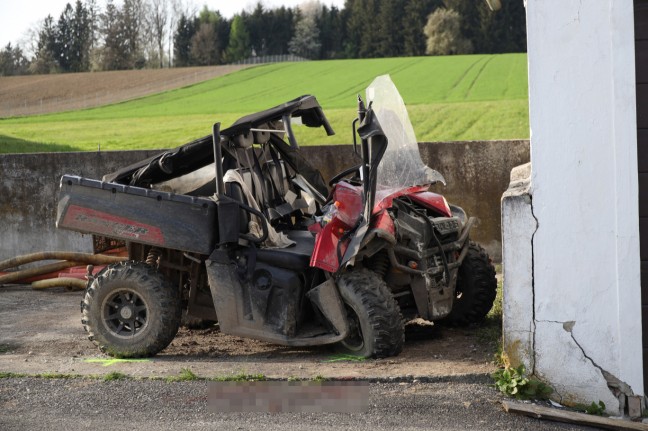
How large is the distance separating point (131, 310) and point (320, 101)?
42.7 meters

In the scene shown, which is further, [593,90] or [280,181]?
[280,181]

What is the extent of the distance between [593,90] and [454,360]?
8.38 feet

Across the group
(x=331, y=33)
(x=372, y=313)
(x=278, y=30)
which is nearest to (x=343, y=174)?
(x=372, y=313)

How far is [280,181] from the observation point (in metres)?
9.15

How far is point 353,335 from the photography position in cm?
784

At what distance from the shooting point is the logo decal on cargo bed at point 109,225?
8102 mm

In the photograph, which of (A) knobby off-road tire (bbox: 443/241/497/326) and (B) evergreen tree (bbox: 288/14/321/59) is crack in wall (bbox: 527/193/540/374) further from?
(B) evergreen tree (bbox: 288/14/321/59)

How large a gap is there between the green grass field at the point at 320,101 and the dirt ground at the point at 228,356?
18.8m

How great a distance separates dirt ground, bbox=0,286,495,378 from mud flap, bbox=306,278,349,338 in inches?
11.4

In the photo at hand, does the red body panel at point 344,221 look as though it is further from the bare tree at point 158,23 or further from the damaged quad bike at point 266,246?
the bare tree at point 158,23

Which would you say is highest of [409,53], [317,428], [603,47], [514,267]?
[409,53]

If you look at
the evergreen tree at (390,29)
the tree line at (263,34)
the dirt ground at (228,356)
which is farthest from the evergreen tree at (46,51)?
the dirt ground at (228,356)

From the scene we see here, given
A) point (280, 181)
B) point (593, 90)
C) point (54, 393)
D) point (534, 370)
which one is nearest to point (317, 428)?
point (534, 370)

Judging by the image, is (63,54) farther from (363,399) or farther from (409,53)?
(363,399)
